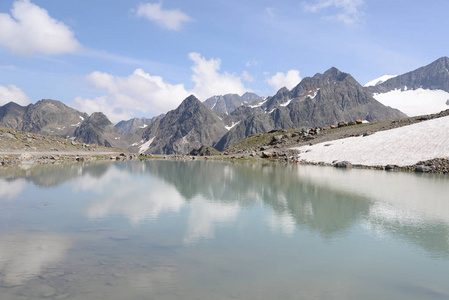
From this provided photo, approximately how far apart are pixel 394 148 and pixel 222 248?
69.5 m

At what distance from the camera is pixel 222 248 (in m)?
15.3

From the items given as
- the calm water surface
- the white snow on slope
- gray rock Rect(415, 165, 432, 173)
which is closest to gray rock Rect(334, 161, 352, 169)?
the white snow on slope

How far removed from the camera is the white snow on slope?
6500 centimetres

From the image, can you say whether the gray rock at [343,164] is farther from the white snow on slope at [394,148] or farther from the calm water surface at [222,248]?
the calm water surface at [222,248]

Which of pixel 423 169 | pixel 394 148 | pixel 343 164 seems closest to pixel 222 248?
pixel 423 169

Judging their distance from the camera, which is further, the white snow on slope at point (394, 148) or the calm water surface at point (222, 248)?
the white snow on slope at point (394, 148)

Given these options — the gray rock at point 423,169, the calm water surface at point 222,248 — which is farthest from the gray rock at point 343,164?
the calm water surface at point 222,248

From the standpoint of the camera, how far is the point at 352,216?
22.8 metres

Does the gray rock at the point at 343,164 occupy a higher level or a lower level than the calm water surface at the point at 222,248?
higher

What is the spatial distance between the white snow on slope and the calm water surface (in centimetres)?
4054

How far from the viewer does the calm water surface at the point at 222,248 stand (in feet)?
36.2

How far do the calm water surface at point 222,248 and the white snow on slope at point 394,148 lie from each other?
133ft

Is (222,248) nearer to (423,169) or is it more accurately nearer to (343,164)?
(423,169)

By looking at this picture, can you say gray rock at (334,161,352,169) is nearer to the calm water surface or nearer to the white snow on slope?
the white snow on slope
